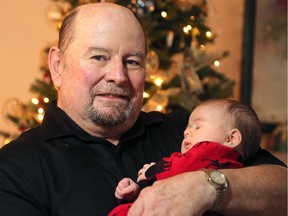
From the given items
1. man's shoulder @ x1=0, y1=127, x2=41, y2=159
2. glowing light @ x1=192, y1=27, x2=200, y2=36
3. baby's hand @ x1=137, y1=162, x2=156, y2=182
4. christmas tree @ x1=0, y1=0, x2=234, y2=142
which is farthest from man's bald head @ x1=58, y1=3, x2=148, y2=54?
glowing light @ x1=192, y1=27, x2=200, y2=36

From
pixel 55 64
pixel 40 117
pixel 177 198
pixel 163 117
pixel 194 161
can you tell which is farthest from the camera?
pixel 40 117

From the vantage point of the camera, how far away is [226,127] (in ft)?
5.83

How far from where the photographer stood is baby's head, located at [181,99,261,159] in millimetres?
1766

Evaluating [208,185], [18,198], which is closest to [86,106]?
[18,198]

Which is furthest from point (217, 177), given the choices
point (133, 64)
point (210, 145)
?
point (133, 64)

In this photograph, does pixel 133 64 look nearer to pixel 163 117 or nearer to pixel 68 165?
pixel 163 117

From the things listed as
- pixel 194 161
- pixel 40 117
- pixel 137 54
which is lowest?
pixel 40 117

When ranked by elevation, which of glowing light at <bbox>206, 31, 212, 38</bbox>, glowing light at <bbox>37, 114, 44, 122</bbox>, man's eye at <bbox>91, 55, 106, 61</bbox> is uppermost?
man's eye at <bbox>91, 55, 106, 61</bbox>

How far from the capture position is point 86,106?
188 cm

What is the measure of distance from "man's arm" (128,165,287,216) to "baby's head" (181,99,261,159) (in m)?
0.10

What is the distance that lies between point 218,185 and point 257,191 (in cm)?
20

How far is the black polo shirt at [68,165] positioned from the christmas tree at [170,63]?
1129 mm

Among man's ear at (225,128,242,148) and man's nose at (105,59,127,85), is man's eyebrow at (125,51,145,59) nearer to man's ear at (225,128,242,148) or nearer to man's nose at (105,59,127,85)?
man's nose at (105,59,127,85)

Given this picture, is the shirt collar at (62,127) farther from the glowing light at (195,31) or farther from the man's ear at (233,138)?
the glowing light at (195,31)
